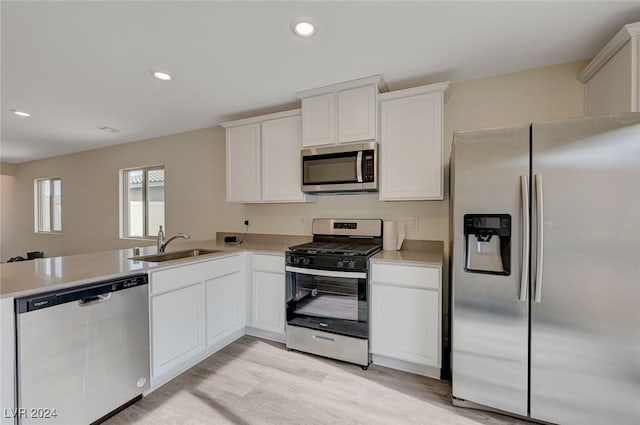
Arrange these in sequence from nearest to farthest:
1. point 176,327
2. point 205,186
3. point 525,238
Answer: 1. point 525,238
2. point 176,327
3. point 205,186

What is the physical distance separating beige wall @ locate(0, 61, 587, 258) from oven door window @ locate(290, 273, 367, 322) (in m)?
0.79

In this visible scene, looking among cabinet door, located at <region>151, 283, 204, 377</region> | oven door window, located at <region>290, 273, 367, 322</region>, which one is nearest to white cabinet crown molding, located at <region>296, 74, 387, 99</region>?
oven door window, located at <region>290, 273, 367, 322</region>

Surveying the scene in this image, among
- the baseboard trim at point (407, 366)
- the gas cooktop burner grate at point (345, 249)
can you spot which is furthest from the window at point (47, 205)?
the baseboard trim at point (407, 366)

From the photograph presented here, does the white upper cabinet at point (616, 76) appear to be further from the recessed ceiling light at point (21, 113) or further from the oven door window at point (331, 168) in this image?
the recessed ceiling light at point (21, 113)

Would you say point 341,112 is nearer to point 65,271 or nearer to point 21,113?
point 65,271

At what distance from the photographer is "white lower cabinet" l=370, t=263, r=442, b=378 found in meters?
2.08

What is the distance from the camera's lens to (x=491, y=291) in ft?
5.56

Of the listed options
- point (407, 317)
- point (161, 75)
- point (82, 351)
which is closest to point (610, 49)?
point (407, 317)

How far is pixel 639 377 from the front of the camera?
1.43 metres

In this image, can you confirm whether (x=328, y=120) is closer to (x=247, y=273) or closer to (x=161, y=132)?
(x=247, y=273)

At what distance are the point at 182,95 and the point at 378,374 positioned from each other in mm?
3104

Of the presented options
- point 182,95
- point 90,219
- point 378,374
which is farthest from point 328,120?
point 90,219

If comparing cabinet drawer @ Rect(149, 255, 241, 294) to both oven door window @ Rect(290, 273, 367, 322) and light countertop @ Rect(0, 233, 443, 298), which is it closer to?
light countertop @ Rect(0, 233, 443, 298)

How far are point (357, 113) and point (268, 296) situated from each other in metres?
1.92
